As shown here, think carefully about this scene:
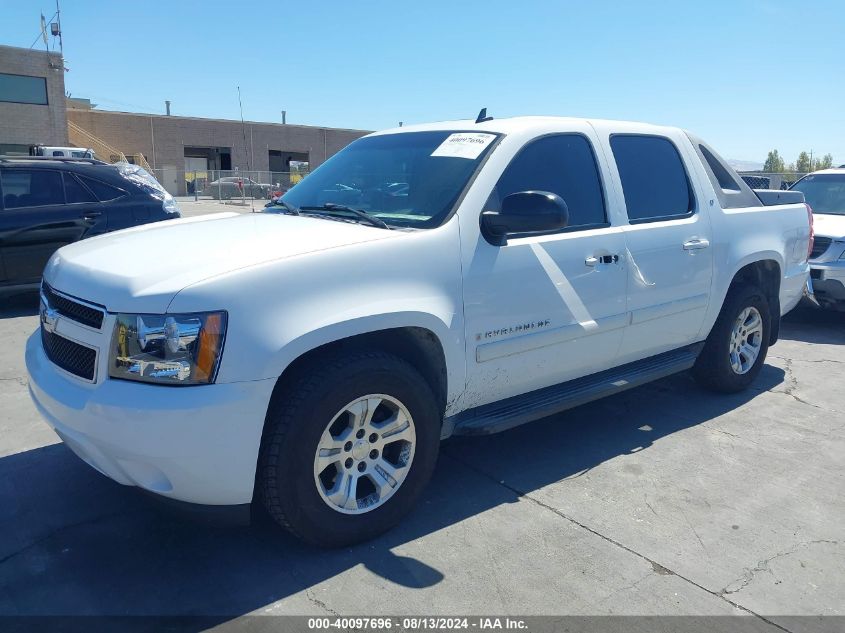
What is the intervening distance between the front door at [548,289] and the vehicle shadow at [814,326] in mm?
4466

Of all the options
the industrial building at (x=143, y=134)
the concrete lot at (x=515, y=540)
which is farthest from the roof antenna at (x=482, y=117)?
the industrial building at (x=143, y=134)

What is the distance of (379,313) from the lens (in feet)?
9.63

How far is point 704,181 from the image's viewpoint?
4.78m

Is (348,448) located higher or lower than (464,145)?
lower

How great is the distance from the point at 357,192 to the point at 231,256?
122 cm

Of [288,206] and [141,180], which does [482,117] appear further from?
[141,180]

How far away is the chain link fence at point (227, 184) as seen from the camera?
3450 centimetres

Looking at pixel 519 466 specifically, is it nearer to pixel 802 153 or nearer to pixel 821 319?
pixel 821 319

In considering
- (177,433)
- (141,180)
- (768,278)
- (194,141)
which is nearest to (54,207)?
(141,180)

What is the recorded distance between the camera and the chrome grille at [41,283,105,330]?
2752 millimetres

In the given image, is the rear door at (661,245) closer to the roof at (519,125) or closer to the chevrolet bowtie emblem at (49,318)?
the roof at (519,125)

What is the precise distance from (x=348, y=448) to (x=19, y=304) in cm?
716

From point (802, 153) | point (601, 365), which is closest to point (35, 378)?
point (601, 365)

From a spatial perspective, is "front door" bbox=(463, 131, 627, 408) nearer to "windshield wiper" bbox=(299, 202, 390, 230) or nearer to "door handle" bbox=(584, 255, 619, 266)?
"door handle" bbox=(584, 255, 619, 266)
